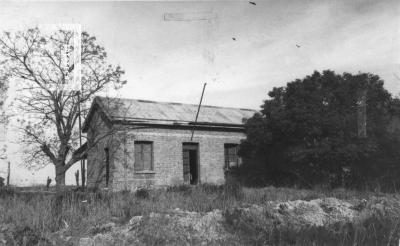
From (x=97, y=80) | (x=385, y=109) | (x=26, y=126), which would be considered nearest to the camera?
(x=385, y=109)

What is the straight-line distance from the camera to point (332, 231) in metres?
6.21

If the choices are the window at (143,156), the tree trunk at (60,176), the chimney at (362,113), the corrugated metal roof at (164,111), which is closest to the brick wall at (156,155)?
the window at (143,156)

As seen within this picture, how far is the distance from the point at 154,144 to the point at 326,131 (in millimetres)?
8348

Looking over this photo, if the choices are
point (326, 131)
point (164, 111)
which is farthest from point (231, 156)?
point (326, 131)

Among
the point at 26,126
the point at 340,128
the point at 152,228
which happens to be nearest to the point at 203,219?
the point at 152,228

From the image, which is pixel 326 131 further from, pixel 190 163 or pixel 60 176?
pixel 60 176

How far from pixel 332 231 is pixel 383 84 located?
1282 cm

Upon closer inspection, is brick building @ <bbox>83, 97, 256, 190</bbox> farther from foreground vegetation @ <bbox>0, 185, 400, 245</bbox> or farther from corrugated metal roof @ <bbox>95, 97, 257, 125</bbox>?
foreground vegetation @ <bbox>0, 185, 400, 245</bbox>

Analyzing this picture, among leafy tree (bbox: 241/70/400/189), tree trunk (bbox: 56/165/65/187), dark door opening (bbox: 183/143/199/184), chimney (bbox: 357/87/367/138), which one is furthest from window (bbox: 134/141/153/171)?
chimney (bbox: 357/87/367/138)

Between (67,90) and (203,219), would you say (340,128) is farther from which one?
(67,90)

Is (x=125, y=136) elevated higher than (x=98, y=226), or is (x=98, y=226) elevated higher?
(x=125, y=136)

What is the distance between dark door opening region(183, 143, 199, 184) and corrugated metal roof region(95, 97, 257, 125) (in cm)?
145

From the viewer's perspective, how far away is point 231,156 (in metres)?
22.6

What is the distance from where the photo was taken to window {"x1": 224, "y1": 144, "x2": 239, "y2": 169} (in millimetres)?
22484
